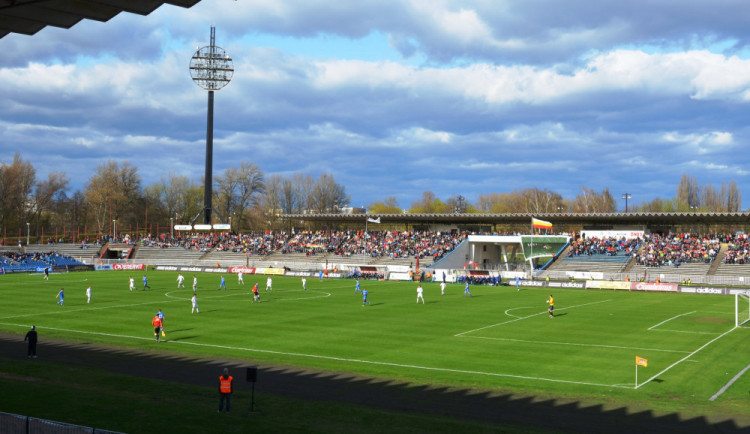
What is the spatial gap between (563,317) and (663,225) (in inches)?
2034

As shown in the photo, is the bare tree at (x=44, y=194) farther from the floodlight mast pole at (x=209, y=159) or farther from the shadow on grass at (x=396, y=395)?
the shadow on grass at (x=396, y=395)

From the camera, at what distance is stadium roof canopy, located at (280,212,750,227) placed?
3236 inches

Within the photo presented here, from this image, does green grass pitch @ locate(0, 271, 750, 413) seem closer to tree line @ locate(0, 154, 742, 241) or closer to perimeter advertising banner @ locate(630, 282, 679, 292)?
perimeter advertising banner @ locate(630, 282, 679, 292)

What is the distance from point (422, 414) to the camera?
21.3 meters

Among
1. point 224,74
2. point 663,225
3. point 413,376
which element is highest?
point 224,74

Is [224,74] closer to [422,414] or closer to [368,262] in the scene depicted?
[368,262]

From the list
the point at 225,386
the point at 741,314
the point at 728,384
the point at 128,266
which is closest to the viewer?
the point at 225,386

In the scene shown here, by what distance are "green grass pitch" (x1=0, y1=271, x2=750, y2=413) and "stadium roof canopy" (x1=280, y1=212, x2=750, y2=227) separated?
22.7 m

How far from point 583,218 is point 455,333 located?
57.9m

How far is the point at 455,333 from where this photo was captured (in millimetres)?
38562

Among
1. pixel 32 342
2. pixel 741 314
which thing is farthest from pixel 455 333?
pixel 32 342

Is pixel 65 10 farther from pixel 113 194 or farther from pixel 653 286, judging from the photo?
pixel 113 194

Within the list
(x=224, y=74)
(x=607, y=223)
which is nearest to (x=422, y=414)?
(x=607, y=223)

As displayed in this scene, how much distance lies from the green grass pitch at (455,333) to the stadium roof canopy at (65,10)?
20.1m
